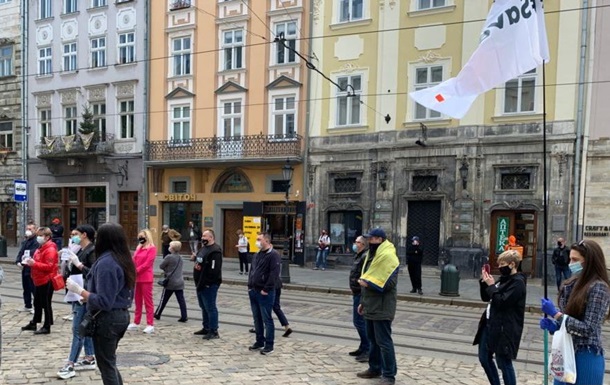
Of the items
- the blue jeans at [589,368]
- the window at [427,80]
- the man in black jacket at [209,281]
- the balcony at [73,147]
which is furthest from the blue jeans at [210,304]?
the balcony at [73,147]

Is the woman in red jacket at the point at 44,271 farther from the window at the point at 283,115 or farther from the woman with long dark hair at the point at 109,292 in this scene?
the window at the point at 283,115

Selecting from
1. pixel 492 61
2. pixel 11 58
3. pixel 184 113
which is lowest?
pixel 492 61

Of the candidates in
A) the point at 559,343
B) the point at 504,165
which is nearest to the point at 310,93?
the point at 504,165

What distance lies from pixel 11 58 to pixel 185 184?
14.3 m

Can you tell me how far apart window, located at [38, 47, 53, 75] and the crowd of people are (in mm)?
21021

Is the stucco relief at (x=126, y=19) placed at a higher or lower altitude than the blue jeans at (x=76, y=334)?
higher

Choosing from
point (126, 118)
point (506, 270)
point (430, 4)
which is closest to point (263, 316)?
point (506, 270)

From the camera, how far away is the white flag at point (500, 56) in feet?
18.4

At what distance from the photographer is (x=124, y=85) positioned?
25.1m

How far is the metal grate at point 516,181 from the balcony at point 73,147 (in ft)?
60.5

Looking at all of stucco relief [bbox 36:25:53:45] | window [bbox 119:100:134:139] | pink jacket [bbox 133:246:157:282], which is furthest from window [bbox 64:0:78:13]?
pink jacket [bbox 133:246:157:282]

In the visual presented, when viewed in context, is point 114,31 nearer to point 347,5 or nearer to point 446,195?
point 347,5

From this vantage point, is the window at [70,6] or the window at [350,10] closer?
the window at [350,10]

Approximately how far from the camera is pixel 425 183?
60.7 feet
